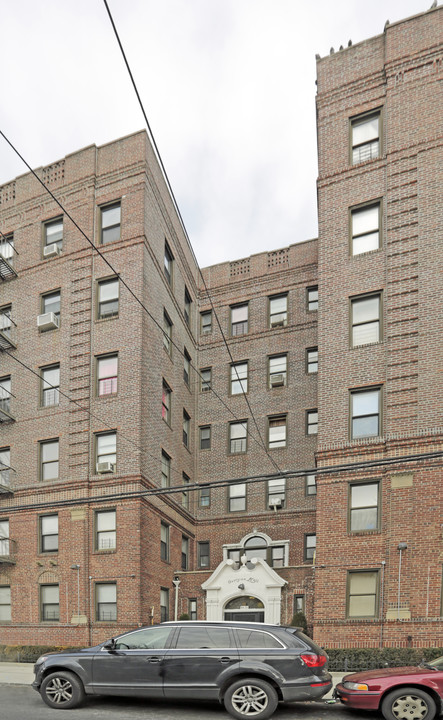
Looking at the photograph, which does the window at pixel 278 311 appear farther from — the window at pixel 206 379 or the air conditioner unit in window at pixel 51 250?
the air conditioner unit in window at pixel 51 250

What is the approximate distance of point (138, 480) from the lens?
2389cm

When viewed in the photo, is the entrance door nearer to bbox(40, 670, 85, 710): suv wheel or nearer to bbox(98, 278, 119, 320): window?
bbox(98, 278, 119, 320): window

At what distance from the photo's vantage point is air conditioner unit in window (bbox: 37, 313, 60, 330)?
88.1ft

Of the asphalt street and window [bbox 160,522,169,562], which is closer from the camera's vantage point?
the asphalt street

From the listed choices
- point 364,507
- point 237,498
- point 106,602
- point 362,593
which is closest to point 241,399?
point 237,498

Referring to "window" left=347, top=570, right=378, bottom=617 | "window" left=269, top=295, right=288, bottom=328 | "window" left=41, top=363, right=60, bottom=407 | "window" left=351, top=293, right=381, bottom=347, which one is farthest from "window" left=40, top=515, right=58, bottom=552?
"window" left=269, top=295, right=288, bottom=328

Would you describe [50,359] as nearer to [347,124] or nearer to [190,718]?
[347,124]

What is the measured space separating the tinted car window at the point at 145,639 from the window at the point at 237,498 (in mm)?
19067

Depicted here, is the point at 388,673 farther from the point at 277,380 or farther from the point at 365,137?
the point at 277,380

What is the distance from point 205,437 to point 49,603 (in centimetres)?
1156

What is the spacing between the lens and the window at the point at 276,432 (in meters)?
30.8

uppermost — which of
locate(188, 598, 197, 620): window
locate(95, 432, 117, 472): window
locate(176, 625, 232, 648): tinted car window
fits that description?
locate(95, 432, 117, 472): window

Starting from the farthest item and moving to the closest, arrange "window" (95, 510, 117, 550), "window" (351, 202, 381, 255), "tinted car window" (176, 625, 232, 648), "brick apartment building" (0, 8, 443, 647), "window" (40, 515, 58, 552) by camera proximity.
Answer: "window" (40, 515, 58, 552), "window" (95, 510, 117, 550), "window" (351, 202, 381, 255), "brick apartment building" (0, 8, 443, 647), "tinted car window" (176, 625, 232, 648)

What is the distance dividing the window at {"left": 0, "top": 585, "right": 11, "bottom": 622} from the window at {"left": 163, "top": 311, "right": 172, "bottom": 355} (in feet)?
38.5
